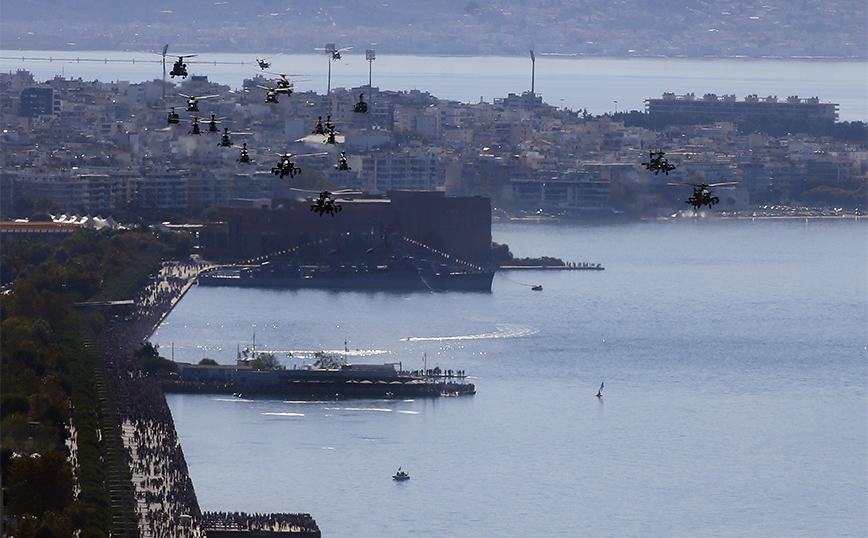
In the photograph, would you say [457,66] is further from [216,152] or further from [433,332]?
[433,332]

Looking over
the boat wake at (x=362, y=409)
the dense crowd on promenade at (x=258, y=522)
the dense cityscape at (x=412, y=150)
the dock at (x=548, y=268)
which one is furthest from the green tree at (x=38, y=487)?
the dock at (x=548, y=268)

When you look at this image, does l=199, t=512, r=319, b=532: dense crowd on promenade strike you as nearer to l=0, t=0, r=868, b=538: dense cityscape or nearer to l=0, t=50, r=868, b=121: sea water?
l=0, t=0, r=868, b=538: dense cityscape

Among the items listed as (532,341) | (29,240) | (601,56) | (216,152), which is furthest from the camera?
(601,56)

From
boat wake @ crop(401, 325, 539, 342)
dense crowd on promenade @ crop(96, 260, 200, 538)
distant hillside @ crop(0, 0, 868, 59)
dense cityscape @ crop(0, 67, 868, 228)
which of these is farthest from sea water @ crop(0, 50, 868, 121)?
dense crowd on promenade @ crop(96, 260, 200, 538)

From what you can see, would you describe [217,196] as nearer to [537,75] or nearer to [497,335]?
[497,335]

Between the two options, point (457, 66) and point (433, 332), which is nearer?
point (433, 332)

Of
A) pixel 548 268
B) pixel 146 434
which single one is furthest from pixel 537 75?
pixel 146 434

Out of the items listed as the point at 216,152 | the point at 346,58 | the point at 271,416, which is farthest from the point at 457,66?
the point at 271,416
